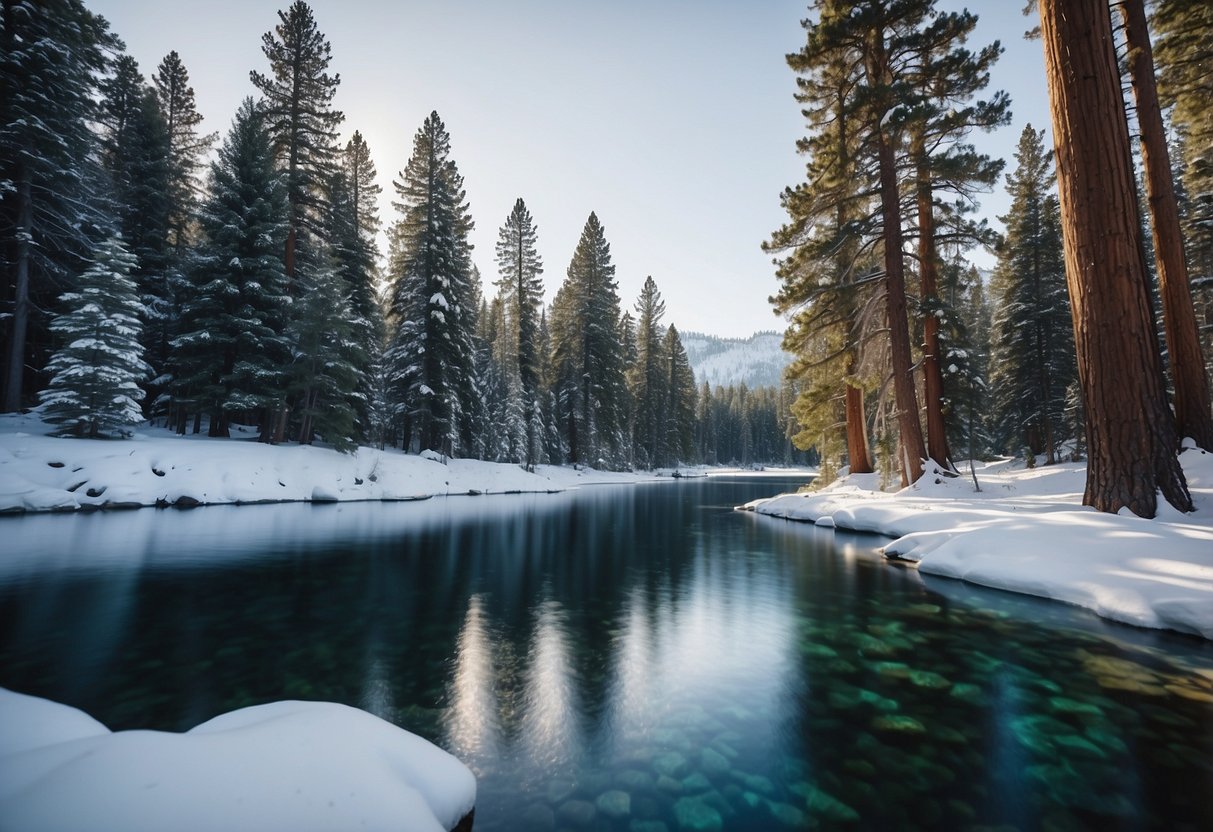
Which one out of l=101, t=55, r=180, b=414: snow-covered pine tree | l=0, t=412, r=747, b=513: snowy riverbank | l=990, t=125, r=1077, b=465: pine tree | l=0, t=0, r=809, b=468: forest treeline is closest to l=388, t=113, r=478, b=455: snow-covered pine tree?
l=0, t=0, r=809, b=468: forest treeline

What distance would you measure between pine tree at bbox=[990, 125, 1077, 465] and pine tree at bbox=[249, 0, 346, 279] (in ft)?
112

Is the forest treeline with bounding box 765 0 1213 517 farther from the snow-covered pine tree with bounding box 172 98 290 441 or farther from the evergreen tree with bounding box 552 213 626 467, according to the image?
the evergreen tree with bounding box 552 213 626 467

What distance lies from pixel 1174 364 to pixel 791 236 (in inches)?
395

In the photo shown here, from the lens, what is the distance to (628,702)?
431 cm

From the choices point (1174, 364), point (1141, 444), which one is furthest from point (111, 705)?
point (1174, 364)

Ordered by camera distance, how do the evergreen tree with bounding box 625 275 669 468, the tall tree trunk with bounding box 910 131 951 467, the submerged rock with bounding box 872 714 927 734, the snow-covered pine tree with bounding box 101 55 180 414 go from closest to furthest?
the submerged rock with bounding box 872 714 927 734 < the tall tree trunk with bounding box 910 131 951 467 < the snow-covered pine tree with bounding box 101 55 180 414 < the evergreen tree with bounding box 625 275 669 468

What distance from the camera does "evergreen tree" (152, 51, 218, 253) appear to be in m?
27.1

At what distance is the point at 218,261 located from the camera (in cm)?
2122

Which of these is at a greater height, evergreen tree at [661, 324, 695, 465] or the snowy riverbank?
evergreen tree at [661, 324, 695, 465]

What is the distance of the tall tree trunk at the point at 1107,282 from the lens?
7.38 m

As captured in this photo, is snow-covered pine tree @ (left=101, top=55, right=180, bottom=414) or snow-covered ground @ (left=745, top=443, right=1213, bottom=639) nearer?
snow-covered ground @ (left=745, top=443, right=1213, bottom=639)

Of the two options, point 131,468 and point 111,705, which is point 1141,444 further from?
point 131,468

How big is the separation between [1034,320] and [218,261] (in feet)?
127

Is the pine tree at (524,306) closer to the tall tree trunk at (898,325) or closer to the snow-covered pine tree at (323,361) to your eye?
the snow-covered pine tree at (323,361)
